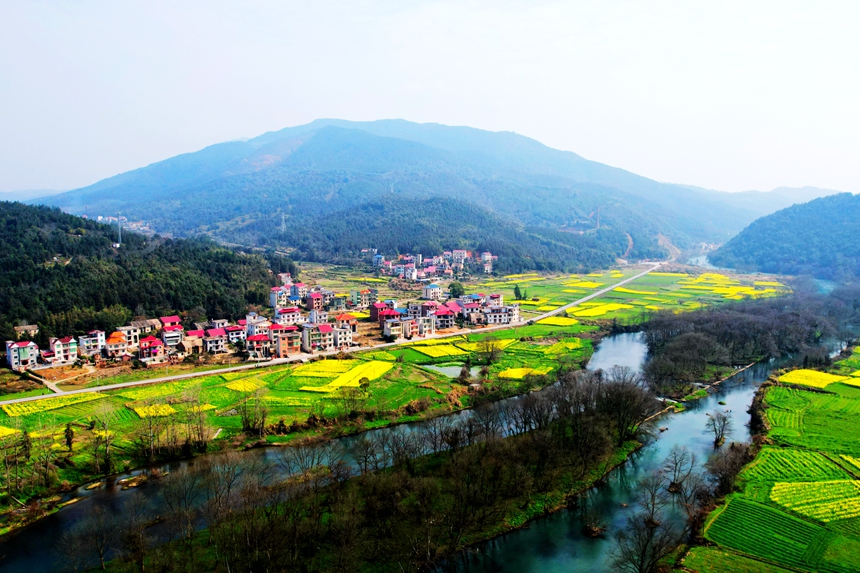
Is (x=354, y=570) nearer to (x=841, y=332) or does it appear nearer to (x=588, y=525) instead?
(x=588, y=525)

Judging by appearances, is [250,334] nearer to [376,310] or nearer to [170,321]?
[170,321]

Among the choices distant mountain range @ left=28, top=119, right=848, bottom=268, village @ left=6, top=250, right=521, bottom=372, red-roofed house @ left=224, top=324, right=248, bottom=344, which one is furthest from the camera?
distant mountain range @ left=28, top=119, right=848, bottom=268

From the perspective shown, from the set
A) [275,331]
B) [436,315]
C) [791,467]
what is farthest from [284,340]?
[791,467]

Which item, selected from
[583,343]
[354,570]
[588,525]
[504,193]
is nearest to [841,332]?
[583,343]

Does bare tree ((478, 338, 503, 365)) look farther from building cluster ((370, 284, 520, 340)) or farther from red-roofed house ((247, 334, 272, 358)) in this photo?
red-roofed house ((247, 334, 272, 358))

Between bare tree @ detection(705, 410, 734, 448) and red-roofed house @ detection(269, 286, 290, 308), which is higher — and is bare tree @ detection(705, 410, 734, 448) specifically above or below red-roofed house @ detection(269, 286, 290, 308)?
below

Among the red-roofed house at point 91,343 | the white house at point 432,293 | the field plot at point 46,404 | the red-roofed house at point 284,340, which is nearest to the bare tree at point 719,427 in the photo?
the red-roofed house at point 284,340

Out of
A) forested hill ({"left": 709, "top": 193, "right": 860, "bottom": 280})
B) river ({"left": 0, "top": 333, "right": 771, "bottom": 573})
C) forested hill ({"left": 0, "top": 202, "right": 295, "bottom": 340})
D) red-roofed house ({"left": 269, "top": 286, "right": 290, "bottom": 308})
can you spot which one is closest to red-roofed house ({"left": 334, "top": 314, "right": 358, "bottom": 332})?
forested hill ({"left": 0, "top": 202, "right": 295, "bottom": 340})
